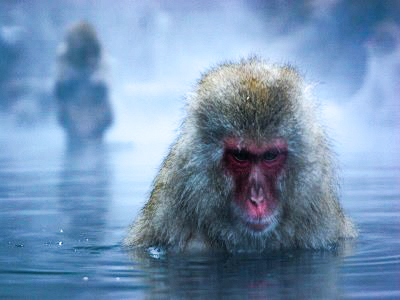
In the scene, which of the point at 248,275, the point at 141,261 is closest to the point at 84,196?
the point at 141,261

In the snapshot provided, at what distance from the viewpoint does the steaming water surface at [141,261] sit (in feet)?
21.9

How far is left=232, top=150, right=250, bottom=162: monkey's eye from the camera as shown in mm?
7832

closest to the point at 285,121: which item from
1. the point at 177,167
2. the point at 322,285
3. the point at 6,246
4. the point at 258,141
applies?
the point at 258,141

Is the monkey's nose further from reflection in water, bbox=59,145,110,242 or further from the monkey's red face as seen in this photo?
reflection in water, bbox=59,145,110,242

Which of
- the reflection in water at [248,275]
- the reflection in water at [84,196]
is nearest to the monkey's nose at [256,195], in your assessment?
the reflection in water at [248,275]

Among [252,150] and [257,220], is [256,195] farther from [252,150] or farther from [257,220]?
[252,150]

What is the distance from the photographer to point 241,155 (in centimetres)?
785

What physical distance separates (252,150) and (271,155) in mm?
141

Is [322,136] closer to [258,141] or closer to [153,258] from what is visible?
[258,141]

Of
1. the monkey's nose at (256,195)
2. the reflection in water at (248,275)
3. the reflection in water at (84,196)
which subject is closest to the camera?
the reflection in water at (248,275)

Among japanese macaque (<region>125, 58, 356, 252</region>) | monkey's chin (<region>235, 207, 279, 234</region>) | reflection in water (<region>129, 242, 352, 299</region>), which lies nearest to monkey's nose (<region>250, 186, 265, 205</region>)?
japanese macaque (<region>125, 58, 356, 252</region>)

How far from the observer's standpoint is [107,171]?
59.4 feet

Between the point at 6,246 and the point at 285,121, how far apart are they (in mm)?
2330

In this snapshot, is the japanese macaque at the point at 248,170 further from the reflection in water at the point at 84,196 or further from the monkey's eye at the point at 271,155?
the reflection in water at the point at 84,196
